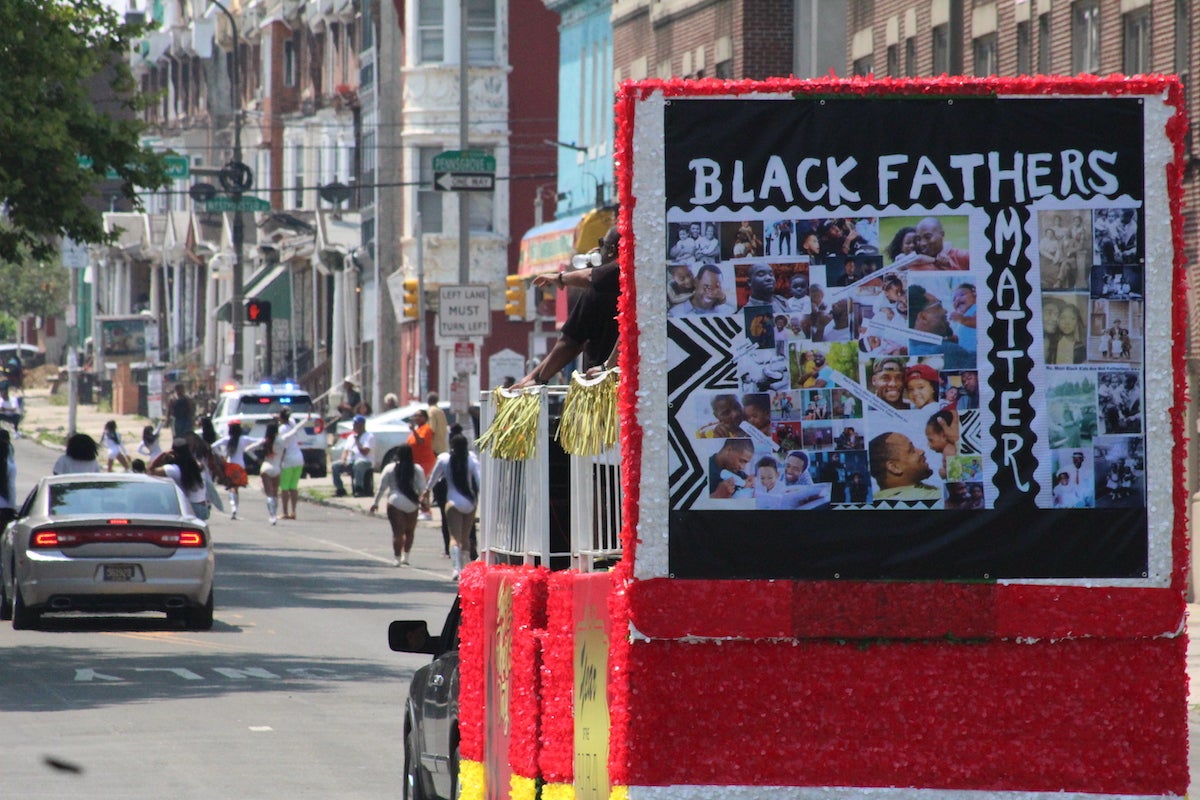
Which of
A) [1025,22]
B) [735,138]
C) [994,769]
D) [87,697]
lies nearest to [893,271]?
[735,138]

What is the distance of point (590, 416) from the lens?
6.91 metres

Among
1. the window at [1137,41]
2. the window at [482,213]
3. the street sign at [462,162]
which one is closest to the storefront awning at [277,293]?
the window at [482,213]

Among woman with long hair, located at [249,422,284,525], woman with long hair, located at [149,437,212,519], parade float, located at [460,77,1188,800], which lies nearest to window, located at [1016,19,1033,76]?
woman with long hair, located at [149,437,212,519]

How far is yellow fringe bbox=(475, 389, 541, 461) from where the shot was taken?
7570 mm

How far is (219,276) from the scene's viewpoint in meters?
82.2

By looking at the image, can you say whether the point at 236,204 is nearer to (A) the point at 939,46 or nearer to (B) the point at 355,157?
(B) the point at 355,157

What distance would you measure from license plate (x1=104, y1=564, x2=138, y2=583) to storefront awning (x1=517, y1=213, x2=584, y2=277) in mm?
27171

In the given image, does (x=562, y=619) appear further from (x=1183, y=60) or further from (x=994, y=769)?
(x=1183, y=60)

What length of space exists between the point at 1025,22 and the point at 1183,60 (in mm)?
4215

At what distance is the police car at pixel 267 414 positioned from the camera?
1948 inches

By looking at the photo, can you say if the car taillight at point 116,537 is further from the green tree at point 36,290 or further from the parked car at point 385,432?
the green tree at point 36,290

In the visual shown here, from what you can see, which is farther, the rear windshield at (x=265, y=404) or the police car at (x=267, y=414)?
the rear windshield at (x=265, y=404)

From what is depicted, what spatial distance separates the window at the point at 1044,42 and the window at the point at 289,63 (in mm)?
47462

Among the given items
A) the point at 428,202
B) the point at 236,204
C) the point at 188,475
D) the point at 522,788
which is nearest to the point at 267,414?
the point at 236,204
